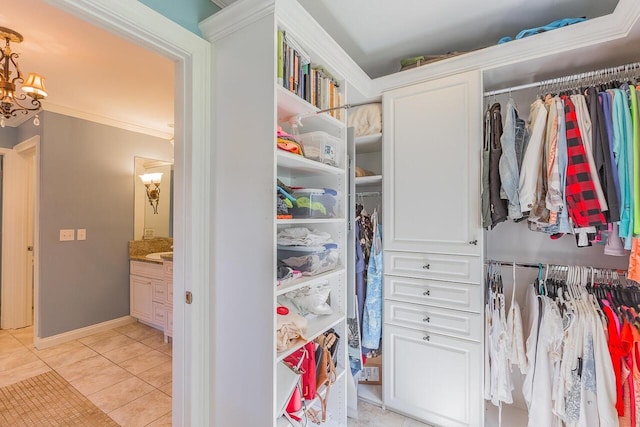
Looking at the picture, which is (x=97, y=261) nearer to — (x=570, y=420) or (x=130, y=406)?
(x=130, y=406)

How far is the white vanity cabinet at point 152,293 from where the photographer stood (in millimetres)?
2900

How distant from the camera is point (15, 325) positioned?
3.26 metres

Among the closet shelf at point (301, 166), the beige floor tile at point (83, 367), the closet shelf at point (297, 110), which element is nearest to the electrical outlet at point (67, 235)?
the beige floor tile at point (83, 367)

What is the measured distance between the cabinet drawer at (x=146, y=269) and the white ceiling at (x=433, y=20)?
111 inches

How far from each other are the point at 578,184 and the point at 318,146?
4.20 feet

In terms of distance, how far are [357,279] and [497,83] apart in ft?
5.14

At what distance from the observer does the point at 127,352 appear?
106 inches

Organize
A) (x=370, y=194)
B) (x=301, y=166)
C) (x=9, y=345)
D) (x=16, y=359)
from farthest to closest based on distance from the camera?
1. (x=9, y=345)
2. (x=16, y=359)
3. (x=370, y=194)
4. (x=301, y=166)

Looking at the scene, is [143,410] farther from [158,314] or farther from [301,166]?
[301,166]

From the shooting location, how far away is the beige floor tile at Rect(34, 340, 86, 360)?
2.64 m

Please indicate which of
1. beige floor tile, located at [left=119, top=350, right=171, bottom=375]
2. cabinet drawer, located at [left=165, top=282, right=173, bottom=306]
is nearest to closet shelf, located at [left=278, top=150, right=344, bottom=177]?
cabinet drawer, located at [left=165, top=282, right=173, bottom=306]

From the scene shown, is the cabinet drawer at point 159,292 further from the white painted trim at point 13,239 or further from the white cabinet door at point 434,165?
the white cabinet door at point 434,165

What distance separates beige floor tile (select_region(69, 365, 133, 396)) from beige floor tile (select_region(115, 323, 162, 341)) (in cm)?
63

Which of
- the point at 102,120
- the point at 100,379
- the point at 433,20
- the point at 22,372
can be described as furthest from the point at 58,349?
the point at 433,20
